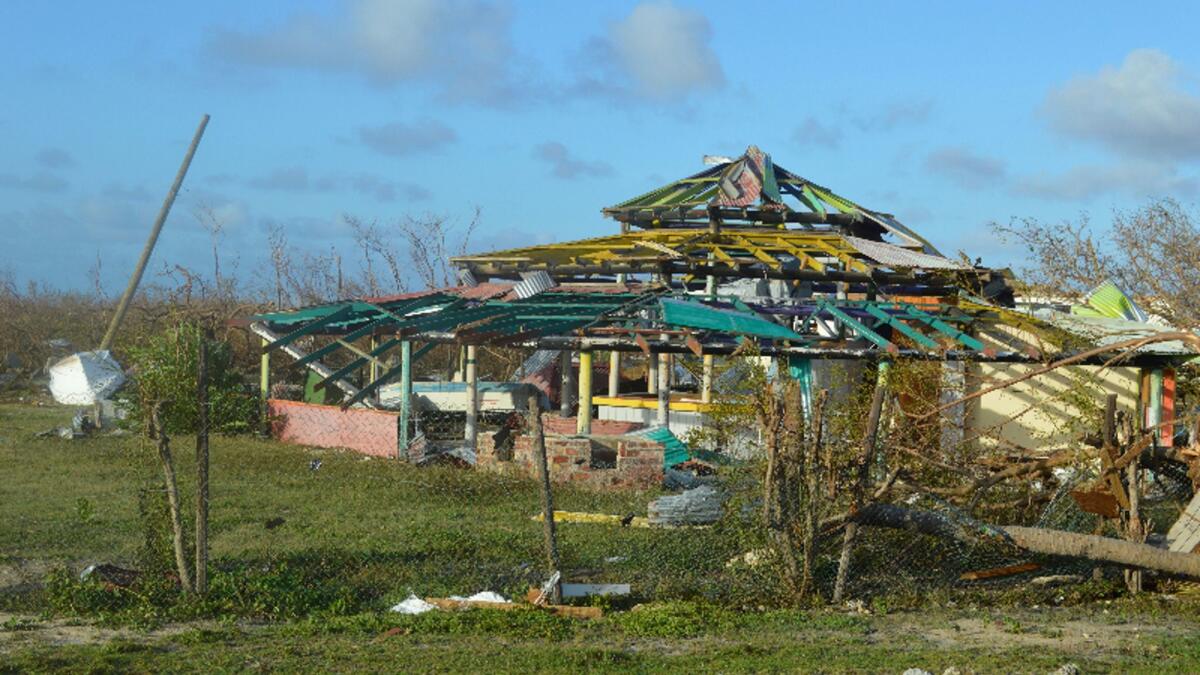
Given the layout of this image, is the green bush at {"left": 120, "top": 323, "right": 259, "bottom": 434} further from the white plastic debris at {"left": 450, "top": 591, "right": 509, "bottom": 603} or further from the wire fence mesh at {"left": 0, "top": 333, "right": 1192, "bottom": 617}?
the white plastic debris at {"left": 450, "top": 591, "right": 509, "bottom": 603}

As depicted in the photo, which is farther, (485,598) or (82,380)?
(82,380)

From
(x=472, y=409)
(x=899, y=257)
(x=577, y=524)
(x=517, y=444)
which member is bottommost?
(x=577, y=524)

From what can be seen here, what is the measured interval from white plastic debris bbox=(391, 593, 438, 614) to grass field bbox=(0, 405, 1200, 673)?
15 centimetres

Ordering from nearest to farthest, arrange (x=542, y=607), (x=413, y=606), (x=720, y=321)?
(x=542, y=607), (x=413, y=606), (x=720, y=321)

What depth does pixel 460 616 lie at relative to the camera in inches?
365

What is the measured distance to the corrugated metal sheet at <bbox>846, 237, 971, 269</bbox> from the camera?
1762cm

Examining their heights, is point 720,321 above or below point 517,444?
above

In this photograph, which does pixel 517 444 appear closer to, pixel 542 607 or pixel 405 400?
pixel 405 400

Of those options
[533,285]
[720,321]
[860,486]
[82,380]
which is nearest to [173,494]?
[860,486]

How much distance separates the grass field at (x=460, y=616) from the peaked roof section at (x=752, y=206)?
6.56 meters

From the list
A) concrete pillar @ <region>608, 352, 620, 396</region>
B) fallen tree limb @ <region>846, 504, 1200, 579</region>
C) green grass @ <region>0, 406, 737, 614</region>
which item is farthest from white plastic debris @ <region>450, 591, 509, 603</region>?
concrete pillar @ <region>608, 352, 620, 396</region>

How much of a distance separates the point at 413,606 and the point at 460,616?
27.1 inches

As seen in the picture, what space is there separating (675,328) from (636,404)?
535 centimetres

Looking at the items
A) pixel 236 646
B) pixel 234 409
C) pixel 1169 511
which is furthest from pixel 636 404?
pixel 236 646
